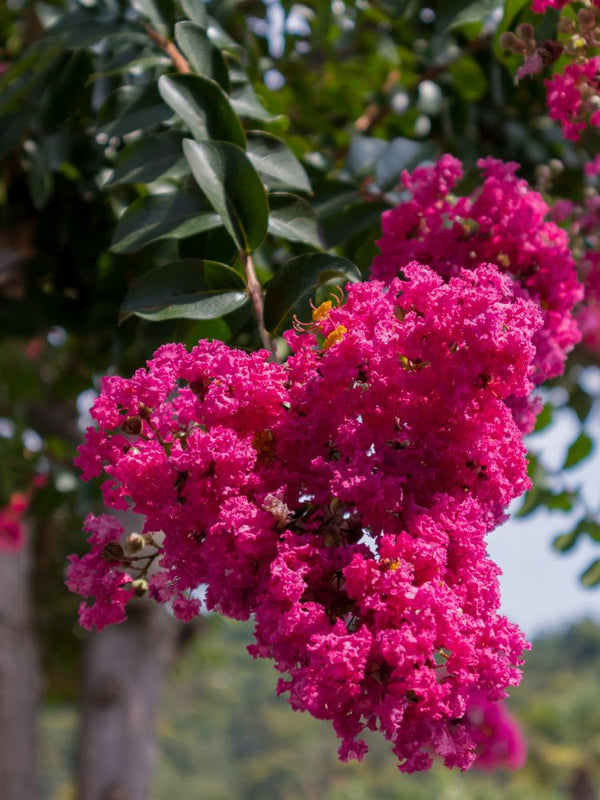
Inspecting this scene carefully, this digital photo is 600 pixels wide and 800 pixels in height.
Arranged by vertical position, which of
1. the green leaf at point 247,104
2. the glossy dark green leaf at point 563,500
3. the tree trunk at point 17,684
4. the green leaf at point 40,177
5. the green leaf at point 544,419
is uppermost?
the green leaf at point 247,104

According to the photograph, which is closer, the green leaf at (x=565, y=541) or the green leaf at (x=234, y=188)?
the green leaf at (x=234, y=188)

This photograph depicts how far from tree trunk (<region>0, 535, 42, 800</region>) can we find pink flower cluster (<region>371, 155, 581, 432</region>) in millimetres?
3970

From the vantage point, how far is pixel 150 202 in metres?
1.06

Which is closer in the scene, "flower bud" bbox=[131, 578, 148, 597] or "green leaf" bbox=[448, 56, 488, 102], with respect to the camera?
"flower bud" bbox=[131, 578, 148, 597]

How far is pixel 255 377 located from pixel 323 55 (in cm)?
175

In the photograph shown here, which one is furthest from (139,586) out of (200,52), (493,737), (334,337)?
(493,737)

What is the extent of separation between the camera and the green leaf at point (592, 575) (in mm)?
1806

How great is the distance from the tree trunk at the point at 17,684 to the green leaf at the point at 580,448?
3.40 meters

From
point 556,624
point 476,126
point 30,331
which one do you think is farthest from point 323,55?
point 556,624

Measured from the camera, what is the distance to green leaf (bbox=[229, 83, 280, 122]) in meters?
1.25

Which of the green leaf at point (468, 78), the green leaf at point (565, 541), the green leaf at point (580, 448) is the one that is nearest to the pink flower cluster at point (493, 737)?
the green leaf at point (565, 541)

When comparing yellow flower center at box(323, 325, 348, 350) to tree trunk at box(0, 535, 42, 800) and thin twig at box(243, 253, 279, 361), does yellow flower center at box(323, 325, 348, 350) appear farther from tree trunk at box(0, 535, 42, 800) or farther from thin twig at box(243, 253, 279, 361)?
tree trunk at box(0, 535, 42, 800)

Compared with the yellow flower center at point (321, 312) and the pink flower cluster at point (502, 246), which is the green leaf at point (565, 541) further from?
the yellow flower center at point (321, 312)

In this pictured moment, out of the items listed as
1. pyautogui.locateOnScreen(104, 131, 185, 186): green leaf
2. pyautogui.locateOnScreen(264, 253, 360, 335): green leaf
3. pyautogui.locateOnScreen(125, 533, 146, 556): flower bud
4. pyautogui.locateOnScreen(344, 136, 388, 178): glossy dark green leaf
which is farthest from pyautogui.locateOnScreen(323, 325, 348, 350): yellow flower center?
pyautogui.locateOnScreen(344, 136, 388, 178): glossy dark green leaf
